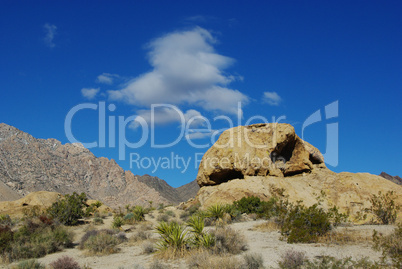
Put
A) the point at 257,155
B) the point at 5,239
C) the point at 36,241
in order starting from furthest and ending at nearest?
the point at 257,155 → the point at 36,241 → the point at 5,239

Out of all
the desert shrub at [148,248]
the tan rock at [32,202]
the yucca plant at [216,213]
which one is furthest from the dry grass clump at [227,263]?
the tan rock at [32,202]

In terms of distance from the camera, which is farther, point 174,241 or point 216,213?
point 216,213

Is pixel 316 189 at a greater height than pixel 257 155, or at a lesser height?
lesser

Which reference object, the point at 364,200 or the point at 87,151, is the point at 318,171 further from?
the point at 87,151

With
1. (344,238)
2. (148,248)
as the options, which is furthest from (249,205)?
(148,248)

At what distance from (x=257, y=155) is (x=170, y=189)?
235 ft

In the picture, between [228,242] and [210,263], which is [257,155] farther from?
[210,263]

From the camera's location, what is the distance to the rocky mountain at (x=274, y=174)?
23.4 meters

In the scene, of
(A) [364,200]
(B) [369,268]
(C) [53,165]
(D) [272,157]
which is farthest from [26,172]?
(B) [369,268]

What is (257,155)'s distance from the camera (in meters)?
25.7

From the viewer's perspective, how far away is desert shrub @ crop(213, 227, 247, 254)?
9703mm

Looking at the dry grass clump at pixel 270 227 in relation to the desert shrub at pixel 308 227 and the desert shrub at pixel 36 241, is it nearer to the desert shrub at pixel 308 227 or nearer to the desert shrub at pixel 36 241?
the desert shrub at pixel 308 227

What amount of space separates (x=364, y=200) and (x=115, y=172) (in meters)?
73.2

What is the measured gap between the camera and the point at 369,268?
259 inches
